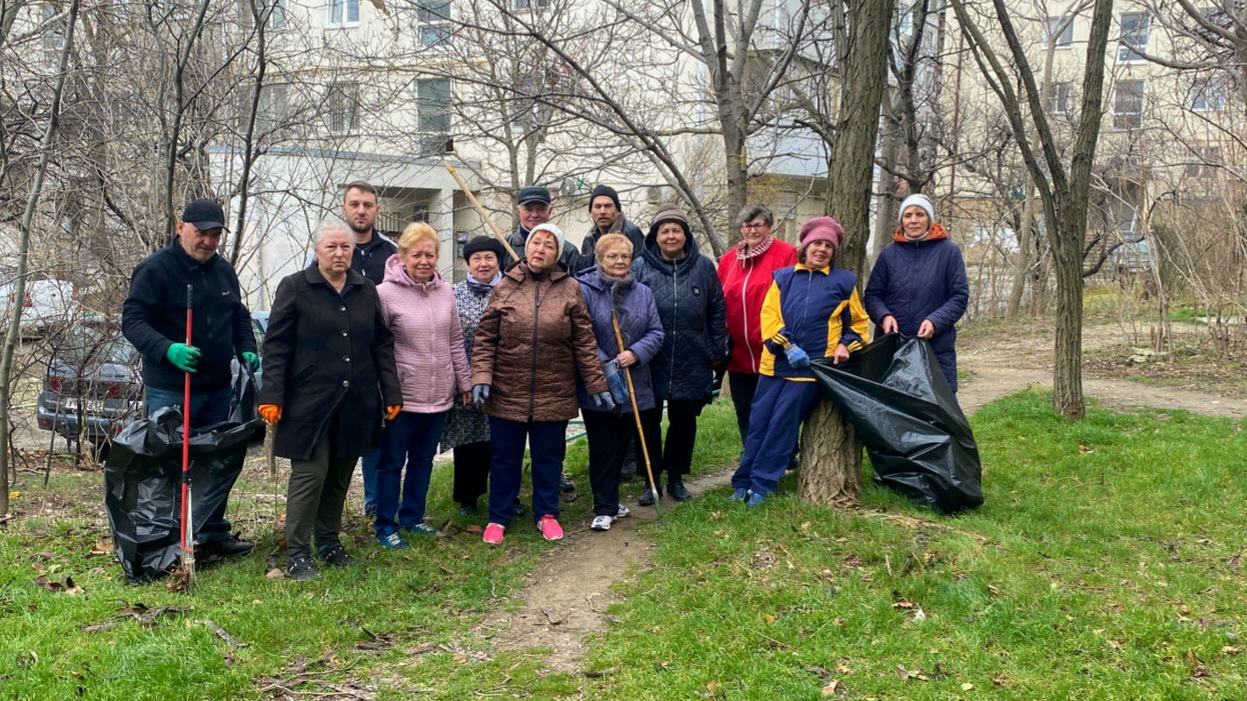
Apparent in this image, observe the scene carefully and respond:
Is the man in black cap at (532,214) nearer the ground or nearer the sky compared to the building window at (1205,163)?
nearer the ground

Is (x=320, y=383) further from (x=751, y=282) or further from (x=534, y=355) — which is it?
(x=751, y=282)

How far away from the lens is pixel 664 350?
18.6ft

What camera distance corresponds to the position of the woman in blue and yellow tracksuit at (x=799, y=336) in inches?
206

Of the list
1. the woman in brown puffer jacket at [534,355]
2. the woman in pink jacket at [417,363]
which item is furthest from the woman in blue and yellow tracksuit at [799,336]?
the woman in pink jacket at [417,363]

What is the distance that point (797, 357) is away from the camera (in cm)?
519

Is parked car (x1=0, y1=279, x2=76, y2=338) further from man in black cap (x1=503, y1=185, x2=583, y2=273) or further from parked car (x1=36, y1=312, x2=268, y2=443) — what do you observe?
man in black cap (x1=503, y1=185, x2=583, y2=273)

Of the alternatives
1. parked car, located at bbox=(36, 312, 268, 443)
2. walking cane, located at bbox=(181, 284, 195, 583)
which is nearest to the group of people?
walking cane, located at bbox=(181, 284, 195, 583)

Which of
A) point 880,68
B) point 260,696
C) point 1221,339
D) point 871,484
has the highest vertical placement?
point 880,68

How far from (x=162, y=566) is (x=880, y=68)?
457 cm

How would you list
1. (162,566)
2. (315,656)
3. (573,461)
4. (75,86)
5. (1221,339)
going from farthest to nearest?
(1221,339) < (75,86) < (573,461) < (162,566) < (315,656)

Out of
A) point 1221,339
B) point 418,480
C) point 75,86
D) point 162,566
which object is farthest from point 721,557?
point 1221,339

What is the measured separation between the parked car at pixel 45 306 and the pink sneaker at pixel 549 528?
5285 millimetres

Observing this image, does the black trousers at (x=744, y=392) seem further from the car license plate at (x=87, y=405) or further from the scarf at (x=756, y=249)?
the car license plate at (x=87, y=405)

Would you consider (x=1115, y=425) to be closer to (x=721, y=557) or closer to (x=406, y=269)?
(x=721, y=557)
